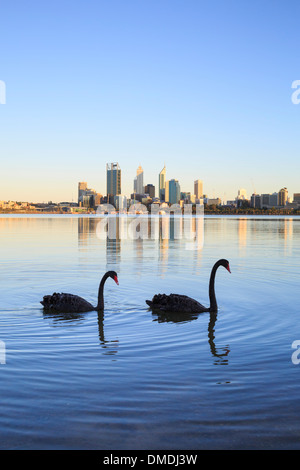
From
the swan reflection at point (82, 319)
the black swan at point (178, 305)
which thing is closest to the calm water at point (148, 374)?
the swan reflection at point (82, 319)

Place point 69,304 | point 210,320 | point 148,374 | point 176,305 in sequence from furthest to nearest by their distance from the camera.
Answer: point 176,305, point 69,304, point 210,320, point 148,374

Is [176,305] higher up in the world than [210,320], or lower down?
higher up

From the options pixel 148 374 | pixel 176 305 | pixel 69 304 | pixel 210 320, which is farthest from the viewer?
pixel 176 305

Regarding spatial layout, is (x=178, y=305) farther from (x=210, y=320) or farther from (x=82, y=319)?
(x=82, y=319)

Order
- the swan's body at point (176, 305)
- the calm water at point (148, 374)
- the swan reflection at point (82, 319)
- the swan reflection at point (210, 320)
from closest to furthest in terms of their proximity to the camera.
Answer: the calm water at point (148, 374), the swan reflection at point (210, 320), the swan reflection at point (82, 319), the swan's body at point (176, 305)

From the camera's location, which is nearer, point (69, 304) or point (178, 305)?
point (69, 304)

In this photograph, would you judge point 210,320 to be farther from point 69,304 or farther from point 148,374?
point 148,374

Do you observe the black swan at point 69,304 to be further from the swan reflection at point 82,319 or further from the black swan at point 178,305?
the black swan at point 178,305

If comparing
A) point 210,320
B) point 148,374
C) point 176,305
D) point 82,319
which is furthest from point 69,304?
point 148,374

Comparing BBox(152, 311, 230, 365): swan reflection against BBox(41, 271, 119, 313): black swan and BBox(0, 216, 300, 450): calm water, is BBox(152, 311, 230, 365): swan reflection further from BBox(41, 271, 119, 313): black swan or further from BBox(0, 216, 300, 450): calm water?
BBox(41, 271, 119, 313): black swan

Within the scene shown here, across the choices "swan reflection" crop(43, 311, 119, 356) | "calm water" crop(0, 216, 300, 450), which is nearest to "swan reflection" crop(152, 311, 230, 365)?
"calm water" crop(0, 216, 300, 450)

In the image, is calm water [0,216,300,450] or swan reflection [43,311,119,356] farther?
swan reflection [43,311,119,356]
